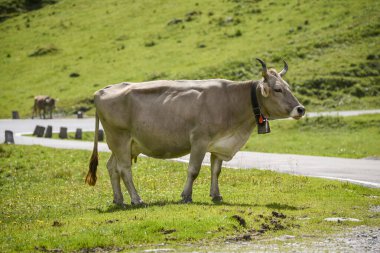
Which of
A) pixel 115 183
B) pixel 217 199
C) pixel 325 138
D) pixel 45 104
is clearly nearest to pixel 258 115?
pixel 217 199

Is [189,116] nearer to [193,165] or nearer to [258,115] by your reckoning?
[193,165]

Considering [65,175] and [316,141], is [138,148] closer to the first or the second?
[65,175]

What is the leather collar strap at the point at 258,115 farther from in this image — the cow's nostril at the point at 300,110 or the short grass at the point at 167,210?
the short grass at the point at 167,210

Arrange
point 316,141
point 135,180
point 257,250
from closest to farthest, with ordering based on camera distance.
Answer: point 257,250 < point 135,180 < point 316,141

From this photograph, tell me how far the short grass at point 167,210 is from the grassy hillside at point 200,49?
29657mm

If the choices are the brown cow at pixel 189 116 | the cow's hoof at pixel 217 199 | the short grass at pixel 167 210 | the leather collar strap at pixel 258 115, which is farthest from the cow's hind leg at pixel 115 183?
the leather collar strap at pixel 258 115

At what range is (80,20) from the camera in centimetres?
8900

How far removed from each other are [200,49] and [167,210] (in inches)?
2070

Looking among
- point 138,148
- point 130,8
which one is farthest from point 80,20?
point 138,148

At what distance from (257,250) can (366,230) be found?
243 cm

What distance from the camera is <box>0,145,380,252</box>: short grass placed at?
11.8 m

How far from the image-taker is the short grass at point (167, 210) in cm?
1176

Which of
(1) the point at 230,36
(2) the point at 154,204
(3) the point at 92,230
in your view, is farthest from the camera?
(1) the point at 230,36

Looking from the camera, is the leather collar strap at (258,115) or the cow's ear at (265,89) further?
the leather collar strap at (258,115)
